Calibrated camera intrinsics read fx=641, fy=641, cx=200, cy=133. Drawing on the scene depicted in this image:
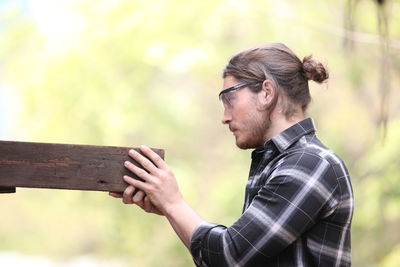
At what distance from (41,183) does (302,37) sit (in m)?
7.19

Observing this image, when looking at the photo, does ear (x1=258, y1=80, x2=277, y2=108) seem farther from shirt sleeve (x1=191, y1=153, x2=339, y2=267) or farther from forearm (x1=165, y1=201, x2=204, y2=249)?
forearm (x1=165, y1=201, x2=204, y2=249)

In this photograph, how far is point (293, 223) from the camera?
59.7 inches

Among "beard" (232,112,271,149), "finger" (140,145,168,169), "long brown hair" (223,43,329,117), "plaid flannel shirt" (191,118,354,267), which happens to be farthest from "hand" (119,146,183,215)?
"long brown hair" (223,43,329,117)

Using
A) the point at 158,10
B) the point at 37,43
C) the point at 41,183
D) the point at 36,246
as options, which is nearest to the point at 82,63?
the point at 37,43

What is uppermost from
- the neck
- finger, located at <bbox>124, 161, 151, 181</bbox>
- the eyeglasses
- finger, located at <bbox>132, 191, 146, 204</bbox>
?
the eyeglasses

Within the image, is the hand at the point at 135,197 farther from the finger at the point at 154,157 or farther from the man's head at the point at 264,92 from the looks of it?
the man's head at the point at 264,92

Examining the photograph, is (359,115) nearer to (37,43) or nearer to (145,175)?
(37,43)

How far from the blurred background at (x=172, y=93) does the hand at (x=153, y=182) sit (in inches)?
239

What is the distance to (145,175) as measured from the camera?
5.34 feet

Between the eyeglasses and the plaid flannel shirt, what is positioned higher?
the eyeglasses

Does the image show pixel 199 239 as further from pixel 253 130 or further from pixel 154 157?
pixel 253 130

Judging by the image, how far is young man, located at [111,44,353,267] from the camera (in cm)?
153

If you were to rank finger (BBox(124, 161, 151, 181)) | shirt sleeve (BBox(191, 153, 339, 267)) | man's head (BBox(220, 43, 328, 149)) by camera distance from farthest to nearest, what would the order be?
1. man's head (BBox(220, 43, 328, 149))
2. finger (BBox(124, 161, 151, 181))
3. shirt sleeve (BBox(191, 153, 339, 267))

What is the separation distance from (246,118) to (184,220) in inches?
13.0
